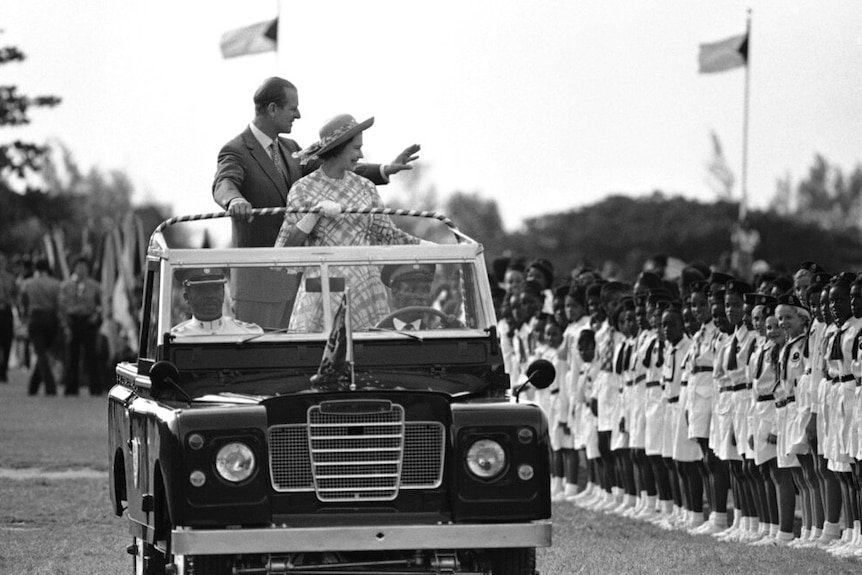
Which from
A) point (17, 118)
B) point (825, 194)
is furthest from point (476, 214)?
point (17, 118)

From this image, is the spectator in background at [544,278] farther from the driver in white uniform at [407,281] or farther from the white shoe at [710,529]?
the driver in white uniform at [407,281]

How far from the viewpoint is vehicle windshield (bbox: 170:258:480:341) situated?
33.1ft

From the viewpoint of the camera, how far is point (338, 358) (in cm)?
936

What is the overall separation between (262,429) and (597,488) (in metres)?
9.80

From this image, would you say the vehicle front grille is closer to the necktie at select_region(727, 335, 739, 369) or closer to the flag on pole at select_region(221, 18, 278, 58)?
the necktie at select_region(727, 335, 739, 369)

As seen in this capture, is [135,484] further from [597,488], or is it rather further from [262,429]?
[597,488]

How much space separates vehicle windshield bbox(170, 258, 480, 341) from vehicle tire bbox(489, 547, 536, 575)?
1.37 meters

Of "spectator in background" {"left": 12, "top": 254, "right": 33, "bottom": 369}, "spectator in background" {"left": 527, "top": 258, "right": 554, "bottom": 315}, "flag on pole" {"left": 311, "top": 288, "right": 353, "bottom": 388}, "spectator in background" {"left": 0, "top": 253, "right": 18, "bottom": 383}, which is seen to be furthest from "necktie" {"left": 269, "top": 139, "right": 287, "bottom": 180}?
"spectator in background" {"left": 0, "top": 253, "right": 18, "bottom": 383}

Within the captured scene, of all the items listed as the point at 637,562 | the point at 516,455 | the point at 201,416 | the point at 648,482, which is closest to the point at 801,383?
the point at 637,562

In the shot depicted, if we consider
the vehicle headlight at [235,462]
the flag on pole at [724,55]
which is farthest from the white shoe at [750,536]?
the flag on pole at [724,55]

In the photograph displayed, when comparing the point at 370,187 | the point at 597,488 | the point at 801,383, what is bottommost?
the point at 597,488

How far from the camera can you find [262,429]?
889 cm

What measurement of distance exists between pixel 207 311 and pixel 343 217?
1.01 meters

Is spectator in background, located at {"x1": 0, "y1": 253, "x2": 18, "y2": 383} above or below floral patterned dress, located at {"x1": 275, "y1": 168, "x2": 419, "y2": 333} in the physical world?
below
